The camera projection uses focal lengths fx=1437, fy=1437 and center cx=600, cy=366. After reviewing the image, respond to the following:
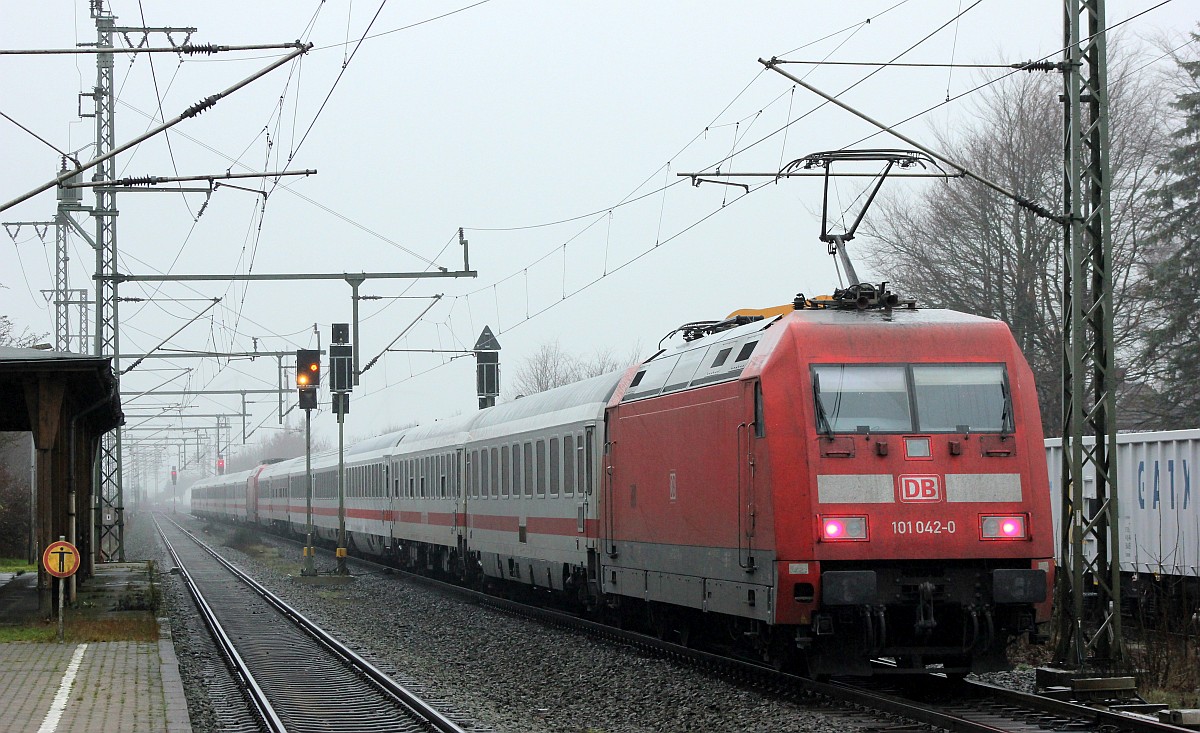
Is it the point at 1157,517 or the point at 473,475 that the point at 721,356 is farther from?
the point at 473,475

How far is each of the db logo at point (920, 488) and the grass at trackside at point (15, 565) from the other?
30.9 m

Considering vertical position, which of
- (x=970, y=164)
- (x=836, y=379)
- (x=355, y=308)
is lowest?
(x=836, y=379)

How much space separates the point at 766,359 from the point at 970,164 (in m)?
28.4

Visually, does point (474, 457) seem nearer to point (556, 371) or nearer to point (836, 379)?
point (836, 379)

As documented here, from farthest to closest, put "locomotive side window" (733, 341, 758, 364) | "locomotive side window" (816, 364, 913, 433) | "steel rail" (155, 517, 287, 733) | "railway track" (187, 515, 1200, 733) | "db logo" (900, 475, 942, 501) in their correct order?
1. "locomotive side window" (733, 341, 758, 364)
2. "steel rail" (155, 517, 287, 733)
3. "locomotive side window" (816, 364, 913, 433)
4. "db logo" (900, 475, 942, 501)
5. "railway track" (187, 515, 1200, 733)

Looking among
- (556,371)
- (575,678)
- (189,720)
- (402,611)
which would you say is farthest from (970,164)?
(556,371)

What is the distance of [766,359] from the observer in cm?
1208

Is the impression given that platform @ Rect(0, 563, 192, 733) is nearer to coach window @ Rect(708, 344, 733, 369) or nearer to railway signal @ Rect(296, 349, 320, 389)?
coach window @ Rect(708, 344, 733, 369)

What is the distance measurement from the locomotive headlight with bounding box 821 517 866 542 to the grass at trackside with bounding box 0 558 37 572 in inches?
1205

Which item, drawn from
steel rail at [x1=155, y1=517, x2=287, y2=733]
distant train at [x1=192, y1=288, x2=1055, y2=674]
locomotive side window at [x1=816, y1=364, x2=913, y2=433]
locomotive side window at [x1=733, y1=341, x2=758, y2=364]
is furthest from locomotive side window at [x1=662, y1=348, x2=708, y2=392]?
steel rail at [x1=155, y1=517, x2=287, y2=733]

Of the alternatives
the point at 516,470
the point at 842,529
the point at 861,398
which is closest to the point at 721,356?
the point at 861,398

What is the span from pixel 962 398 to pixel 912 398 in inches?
17.3

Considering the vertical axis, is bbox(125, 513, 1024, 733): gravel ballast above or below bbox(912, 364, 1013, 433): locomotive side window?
below

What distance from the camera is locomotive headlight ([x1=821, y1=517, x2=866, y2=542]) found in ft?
37.7
